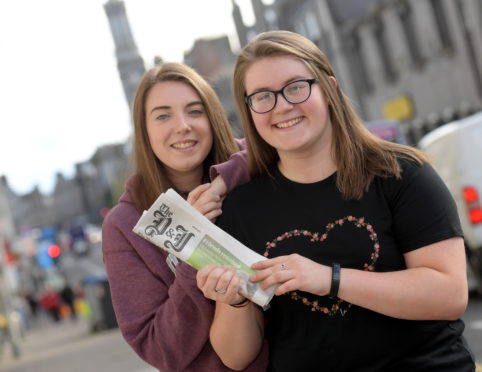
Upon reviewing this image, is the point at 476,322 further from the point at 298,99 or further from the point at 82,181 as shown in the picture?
the point at 82,181

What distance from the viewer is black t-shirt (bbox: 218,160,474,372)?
8.21 ft

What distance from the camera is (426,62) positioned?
3259 centimetres

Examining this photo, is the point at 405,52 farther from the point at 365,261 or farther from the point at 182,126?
the point at 365,261

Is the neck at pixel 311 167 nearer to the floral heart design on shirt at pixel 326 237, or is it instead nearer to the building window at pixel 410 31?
the floral heart design on shirt at pixel 326 237

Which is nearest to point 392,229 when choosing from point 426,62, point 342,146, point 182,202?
point 342,146

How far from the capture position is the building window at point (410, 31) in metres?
32.9

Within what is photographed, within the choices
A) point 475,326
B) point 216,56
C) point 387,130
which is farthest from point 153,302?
point 216,56

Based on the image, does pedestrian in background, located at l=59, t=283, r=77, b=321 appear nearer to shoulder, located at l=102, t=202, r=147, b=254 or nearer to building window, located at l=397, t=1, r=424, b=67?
building window, located at l=397, t=1, r=424, b=67

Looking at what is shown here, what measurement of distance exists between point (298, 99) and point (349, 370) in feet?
2.89

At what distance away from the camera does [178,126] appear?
125 inches

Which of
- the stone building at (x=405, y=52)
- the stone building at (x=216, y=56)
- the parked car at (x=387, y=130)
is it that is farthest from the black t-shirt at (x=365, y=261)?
the stone building at (x=216, y=56)

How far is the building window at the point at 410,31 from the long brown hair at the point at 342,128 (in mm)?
31235

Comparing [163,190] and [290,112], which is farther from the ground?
[290,112]

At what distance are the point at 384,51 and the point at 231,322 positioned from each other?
35108 millimetres
